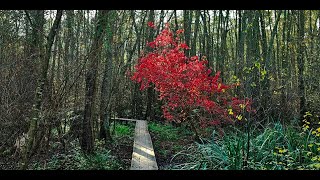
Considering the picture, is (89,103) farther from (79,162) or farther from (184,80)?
(184,80)

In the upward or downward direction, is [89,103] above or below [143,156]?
above

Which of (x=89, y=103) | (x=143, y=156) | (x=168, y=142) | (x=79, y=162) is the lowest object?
(x=168, y=142)

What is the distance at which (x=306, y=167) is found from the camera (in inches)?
141

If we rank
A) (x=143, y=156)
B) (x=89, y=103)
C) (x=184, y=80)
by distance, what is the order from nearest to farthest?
(x=143, y=156) < (x=89, y=103) < (x=184, y=80)

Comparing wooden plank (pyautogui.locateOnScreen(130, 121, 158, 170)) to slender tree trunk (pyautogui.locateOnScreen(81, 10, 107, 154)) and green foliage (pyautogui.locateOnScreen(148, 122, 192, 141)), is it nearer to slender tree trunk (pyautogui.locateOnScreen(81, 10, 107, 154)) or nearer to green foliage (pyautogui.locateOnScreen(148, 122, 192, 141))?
slender tree trunk (pyautogui.locateOnScreen(81, 10, 107, 154))

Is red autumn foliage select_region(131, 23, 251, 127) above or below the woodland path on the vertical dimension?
above

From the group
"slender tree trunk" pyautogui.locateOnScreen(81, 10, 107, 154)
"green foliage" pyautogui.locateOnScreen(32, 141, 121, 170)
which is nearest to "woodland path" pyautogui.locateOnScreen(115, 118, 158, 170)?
"green foliage" pyautogui.locateOnScreen(32, 141, 121, 170)

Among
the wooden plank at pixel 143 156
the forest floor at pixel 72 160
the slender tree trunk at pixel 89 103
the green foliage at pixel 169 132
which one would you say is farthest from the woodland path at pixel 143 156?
the green foliage at pixel 169 132

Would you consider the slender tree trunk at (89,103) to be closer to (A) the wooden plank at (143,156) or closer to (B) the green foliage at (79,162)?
(B) the green foliage at (79,162)

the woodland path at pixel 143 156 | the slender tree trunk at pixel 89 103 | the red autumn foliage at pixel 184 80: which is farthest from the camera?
the red autumn foliage at pixel 184 80

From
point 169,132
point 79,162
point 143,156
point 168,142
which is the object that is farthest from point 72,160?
point 169,132

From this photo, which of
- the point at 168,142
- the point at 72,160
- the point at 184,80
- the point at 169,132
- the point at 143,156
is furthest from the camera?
the point at 169,132

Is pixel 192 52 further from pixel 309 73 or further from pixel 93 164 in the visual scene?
pixel 93 164

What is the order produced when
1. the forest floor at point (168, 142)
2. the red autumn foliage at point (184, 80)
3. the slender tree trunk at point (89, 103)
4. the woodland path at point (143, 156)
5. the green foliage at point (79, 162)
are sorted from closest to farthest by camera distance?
the woodland path at point (143, 156) < the green foliage at point (79, 162) < the slender tree trunk at point (89, 103) < the forest floor at point (168, 142) < the red autumn foliage at point (184, 80)
